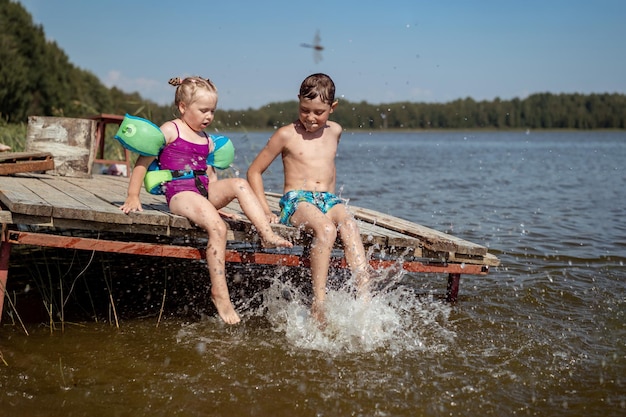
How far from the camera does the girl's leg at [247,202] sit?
458cm

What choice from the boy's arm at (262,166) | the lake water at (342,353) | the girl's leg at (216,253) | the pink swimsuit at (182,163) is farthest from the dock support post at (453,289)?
the pink swimsuit at (182,163)

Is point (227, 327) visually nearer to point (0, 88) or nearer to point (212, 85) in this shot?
point (212, 85)

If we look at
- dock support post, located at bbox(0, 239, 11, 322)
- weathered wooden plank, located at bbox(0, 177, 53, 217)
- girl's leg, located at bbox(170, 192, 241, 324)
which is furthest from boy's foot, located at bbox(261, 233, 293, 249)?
dock support post, located at bbox(0, 239, 11, 322)

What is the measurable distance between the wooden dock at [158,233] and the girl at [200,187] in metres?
0.14

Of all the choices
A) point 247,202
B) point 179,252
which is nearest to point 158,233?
point 179,252

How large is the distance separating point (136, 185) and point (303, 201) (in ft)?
4.05

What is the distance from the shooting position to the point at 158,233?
185 inches

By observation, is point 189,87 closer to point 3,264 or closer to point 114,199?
point 114,199

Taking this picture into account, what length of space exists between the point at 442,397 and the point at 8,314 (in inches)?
141

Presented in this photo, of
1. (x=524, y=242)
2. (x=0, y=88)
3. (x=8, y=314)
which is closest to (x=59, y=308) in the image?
(x=8, y=314)

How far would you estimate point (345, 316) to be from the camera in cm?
474

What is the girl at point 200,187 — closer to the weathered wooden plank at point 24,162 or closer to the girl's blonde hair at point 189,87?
the girl's blonde hair at point 189,87

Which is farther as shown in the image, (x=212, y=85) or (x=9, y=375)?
(x=212, y=85)

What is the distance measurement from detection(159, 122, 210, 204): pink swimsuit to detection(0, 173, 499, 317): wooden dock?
0.21 m
